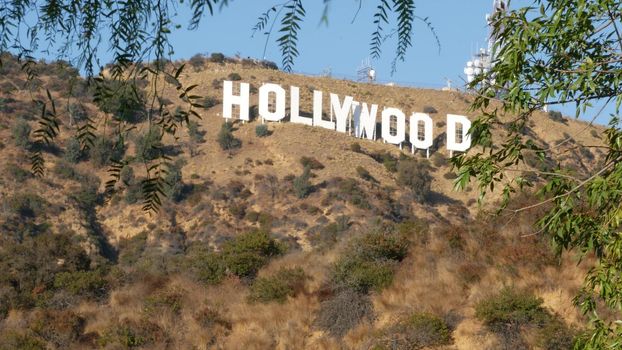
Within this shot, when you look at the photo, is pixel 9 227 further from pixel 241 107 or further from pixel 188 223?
pixel 241 107

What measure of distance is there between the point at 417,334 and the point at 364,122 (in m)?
46.1

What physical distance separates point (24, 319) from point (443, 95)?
63.6m

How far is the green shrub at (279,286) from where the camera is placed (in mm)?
21781

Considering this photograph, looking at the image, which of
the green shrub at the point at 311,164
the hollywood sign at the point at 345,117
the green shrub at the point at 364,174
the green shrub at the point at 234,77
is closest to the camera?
the green shrub at the point at 364,174

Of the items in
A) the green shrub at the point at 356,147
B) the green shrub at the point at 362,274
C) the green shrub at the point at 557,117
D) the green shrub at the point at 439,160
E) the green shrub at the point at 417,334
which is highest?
the green shrub at the point at 557,117

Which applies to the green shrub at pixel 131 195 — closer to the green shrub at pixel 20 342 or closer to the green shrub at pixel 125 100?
the green shrub at pixel 20 342

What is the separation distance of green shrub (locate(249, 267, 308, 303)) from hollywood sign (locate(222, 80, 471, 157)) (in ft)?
124

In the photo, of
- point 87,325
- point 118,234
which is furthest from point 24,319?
point 118,234

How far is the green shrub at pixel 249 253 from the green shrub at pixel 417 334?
260 inches

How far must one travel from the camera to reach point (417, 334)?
1794 centimetres

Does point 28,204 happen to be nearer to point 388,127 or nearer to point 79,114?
point 388,127

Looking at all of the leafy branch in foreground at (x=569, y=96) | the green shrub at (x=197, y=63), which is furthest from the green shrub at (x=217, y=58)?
the leafy branch in foreground at (x=569, y=96)

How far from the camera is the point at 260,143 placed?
60.6 m

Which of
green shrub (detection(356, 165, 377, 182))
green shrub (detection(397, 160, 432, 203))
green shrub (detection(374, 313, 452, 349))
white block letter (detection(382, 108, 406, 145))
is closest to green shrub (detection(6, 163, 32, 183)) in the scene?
green shrub (detection(356, 165, 377, 182))
